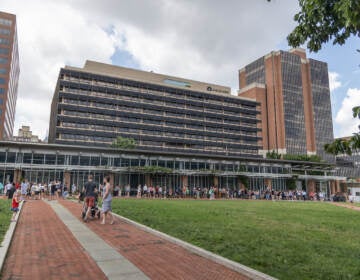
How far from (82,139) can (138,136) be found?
13.6 m

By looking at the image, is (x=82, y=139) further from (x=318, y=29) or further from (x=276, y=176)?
(x=318, y=29)

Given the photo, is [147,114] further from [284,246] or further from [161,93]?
[284,246]

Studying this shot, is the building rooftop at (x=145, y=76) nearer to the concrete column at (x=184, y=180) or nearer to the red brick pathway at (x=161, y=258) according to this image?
the concrete column at (x=184, y=180)

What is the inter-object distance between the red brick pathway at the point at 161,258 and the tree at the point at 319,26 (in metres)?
4.22

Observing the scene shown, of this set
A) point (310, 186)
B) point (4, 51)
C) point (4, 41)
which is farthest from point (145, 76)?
point (310, 186)

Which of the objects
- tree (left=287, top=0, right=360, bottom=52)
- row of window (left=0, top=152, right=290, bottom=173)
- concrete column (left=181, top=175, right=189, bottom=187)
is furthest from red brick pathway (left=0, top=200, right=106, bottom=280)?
concrete column (left=181, top=175, right=189, bottom=187)

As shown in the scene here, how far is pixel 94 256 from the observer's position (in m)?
6.84

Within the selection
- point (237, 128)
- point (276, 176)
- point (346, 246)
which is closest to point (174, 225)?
point (346, 246)

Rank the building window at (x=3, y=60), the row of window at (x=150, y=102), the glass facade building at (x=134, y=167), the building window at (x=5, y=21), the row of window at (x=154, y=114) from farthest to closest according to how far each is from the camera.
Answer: the building window at (x=5, y=21), the building window at (x=3, y=60), the row of window at (x=150, y=102), the row of window at (x=154, y=114), the glass facade building at (x=134, y=167)

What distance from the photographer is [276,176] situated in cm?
5697

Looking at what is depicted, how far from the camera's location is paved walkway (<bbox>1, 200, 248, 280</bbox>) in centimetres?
568

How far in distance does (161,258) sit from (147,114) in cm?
7070

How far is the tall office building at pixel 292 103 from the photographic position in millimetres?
110125

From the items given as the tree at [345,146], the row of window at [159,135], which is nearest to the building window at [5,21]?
the row of window at [159,135]
